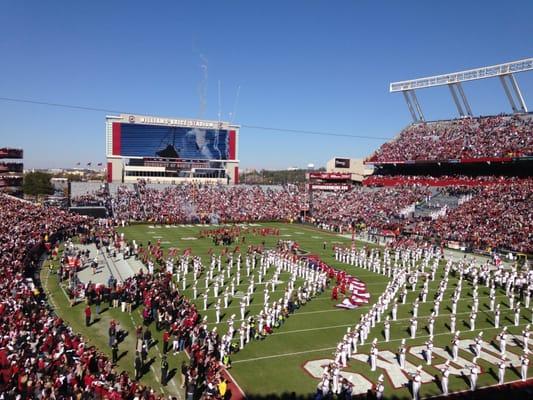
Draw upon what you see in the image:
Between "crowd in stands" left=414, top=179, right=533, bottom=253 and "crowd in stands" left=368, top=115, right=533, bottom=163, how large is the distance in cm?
487

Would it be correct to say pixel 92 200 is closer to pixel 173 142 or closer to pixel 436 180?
pixel 173 142

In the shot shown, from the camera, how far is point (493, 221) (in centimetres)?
3431

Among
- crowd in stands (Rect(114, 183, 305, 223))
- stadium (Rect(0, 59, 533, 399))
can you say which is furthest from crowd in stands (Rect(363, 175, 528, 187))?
crowd in stands (Rect(114, 183, 305, 223))

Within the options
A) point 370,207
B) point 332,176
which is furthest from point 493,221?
point 332,176

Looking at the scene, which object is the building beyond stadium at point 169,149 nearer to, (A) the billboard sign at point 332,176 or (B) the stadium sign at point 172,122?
(B) the stadium sign at point 172,122

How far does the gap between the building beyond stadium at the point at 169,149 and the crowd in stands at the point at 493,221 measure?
96.9 feet

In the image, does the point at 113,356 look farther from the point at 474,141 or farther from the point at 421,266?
the point at 474,141

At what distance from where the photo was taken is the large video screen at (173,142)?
55.9m

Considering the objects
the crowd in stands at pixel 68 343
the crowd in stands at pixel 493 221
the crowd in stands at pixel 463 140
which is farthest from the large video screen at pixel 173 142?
the crowd in stands at pixel 68 343

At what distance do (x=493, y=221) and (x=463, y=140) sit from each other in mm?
17220

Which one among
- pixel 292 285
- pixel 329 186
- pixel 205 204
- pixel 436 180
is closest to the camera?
pixel 292 285

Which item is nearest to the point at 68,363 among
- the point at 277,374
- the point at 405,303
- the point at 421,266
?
the point at 277,374

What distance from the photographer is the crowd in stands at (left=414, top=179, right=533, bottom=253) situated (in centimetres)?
3128

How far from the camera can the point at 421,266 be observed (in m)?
26.0
